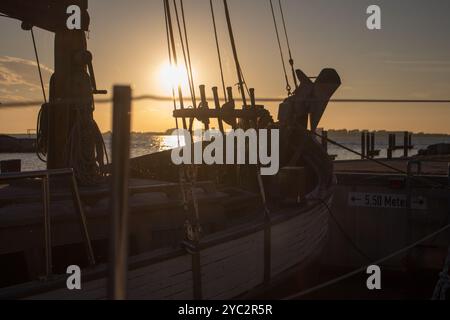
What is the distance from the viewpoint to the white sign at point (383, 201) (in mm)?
11727

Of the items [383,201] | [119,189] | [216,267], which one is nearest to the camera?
[119,189]

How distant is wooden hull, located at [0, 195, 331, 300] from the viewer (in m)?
4.38

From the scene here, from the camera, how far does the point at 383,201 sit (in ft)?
40.0

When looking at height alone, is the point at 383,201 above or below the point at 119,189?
below

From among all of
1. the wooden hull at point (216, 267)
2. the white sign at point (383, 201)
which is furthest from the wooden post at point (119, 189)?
the white sign at point (383, 201)

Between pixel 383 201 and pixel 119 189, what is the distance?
10918 mm

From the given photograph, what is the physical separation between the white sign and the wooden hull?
4.58 meters

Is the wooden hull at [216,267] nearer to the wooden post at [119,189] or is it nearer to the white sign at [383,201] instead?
the wooden post at [119,189]

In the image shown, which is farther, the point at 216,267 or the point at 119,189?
the point at 216,267

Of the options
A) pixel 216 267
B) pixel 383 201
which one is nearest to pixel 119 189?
pixel 216 267

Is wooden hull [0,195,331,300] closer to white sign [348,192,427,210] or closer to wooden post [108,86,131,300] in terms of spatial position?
wooden post [108,86,131,300]

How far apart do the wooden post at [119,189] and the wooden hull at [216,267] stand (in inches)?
85.6

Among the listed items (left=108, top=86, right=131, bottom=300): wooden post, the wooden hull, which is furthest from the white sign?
(left=108, top=86, right=131, bottom=300): wooden post

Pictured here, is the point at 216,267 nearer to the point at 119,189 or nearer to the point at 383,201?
the point at 119,189
